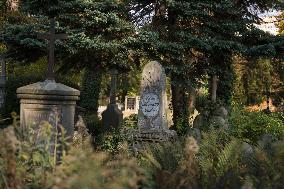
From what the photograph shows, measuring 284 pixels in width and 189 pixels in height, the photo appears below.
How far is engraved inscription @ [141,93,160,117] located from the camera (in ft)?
35.2

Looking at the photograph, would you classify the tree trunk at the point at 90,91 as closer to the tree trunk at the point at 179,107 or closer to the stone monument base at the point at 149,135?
the tree trunk at the point at 179,107

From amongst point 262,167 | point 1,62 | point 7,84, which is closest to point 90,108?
point 1,62

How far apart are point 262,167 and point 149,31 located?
1094 centimetres

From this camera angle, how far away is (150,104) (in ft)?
35.6

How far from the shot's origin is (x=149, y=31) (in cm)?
1348

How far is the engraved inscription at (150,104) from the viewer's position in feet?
35.2

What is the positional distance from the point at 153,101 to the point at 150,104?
0.10 m

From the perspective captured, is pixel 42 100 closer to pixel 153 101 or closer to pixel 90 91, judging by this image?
pixel 153 101

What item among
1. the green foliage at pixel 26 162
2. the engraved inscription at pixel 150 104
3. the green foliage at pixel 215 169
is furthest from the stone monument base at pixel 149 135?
the green foliage at pixel 26 162

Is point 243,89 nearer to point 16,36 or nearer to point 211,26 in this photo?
point 211,26

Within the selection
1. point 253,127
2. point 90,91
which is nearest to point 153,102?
point 253,127

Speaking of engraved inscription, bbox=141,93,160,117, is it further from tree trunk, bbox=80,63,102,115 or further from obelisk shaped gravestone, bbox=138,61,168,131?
tree trunk, bbox=80,63,102,115

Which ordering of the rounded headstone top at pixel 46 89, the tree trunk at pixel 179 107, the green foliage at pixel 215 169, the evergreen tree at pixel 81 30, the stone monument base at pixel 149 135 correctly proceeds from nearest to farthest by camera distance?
the green foliage at pixel 215 169 < the rounded headstone top at pixel 46 89 < the stone monument base at pixel 149 135 < the evergreen tree at pixel 81 30 < the tree trunk at pixel 179 107

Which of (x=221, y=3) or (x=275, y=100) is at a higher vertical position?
(x=221, y=3)
